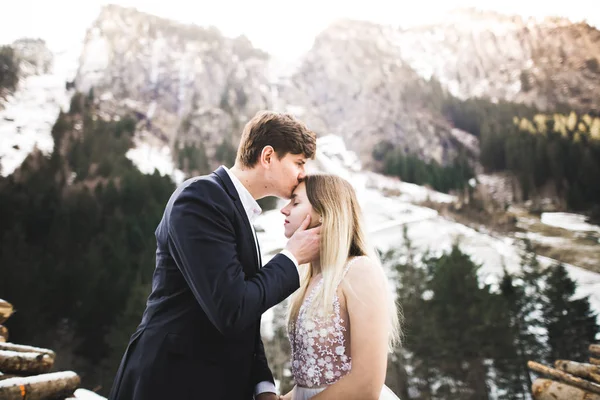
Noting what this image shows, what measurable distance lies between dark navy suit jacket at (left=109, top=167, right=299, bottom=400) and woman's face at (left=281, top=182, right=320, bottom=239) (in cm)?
52

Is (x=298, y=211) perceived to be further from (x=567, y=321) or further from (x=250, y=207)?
(x=567, y=321)

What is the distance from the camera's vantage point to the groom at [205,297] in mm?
1349

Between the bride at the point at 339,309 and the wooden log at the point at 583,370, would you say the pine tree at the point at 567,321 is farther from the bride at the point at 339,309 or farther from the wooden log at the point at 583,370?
the bride at the point at 339,309

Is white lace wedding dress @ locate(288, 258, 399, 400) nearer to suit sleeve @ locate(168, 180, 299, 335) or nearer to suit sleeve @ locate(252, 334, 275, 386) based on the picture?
suit sleeve @ locate(252, 334, 275, 386)

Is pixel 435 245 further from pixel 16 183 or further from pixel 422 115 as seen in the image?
pixel 16 183

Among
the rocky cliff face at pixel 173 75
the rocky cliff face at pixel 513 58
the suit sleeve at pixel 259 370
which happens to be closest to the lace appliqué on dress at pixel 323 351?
the suit sleeve at pixel 259 370

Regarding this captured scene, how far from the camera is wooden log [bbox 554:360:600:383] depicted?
687cm

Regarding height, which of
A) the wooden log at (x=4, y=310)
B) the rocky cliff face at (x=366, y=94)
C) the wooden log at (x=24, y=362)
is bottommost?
the wooden log at (x=4, y=310)

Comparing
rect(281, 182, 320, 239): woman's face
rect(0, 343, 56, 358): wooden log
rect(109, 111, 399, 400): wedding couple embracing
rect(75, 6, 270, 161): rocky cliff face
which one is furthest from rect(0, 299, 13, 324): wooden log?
rect(75, 6, 270, 161): rocky cliff face

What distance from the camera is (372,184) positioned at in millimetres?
29453

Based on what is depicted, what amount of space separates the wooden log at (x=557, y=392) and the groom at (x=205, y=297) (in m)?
7.25

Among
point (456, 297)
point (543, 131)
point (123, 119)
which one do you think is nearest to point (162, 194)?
point (123, 119)

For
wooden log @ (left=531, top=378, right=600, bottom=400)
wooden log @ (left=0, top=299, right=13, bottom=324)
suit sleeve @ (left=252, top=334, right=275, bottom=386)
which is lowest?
wooden log @ (left=531, top=378, right=600, bottom=400)

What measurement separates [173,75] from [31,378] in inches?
2008
